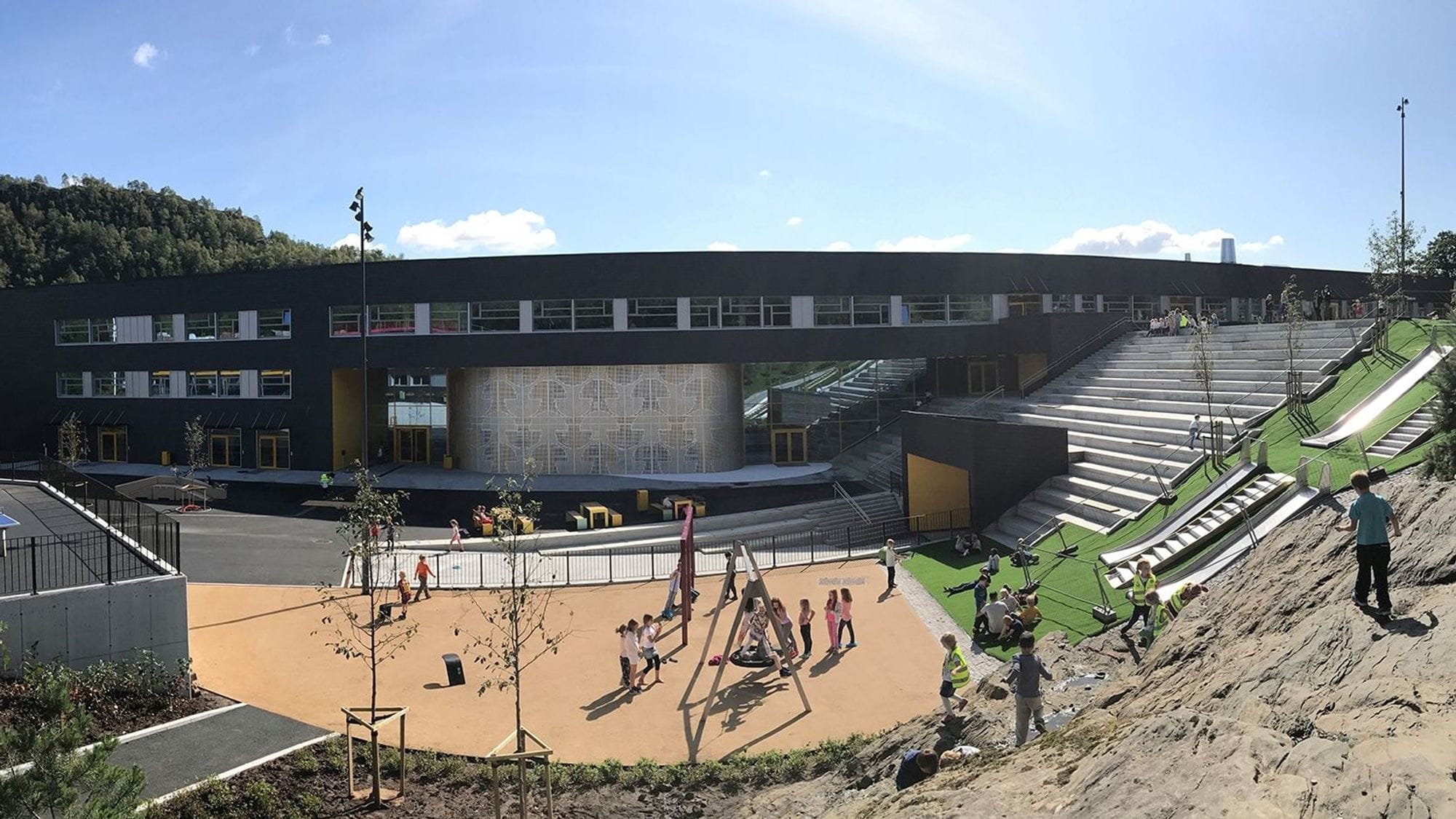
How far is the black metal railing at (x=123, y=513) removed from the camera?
18.1 meters

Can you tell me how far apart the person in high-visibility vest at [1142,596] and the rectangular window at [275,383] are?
4226 cm

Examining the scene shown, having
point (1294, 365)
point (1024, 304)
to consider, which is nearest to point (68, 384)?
point (1024, 304)

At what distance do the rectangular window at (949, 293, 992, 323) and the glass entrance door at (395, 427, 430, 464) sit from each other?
2806 cm

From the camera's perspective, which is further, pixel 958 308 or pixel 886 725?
pixel 958 308

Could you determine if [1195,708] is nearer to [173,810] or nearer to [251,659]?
[173,810]

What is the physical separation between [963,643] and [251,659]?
47.3ft

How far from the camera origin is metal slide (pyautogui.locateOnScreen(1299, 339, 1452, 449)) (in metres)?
22.2

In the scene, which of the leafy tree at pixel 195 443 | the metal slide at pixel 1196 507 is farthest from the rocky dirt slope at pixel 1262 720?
the leafy tree at pixel 195 443

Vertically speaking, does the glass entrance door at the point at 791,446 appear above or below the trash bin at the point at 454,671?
above

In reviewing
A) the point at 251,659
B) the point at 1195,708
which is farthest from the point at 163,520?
the point at 1195,708

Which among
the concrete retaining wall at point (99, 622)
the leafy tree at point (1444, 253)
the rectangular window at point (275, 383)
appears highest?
the leafy tree at point (1444, 253)

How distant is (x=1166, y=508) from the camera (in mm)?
21500

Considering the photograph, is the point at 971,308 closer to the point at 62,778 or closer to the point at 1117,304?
the point at 1117,304

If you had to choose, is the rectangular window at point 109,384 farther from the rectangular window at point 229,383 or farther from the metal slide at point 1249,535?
the metal slide at point 1249,535
